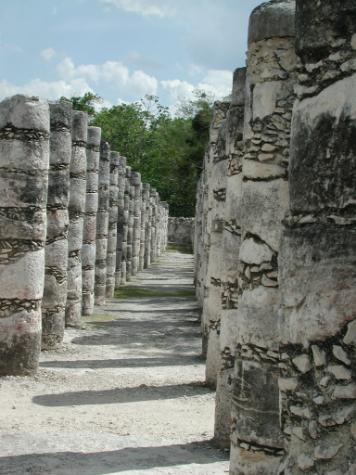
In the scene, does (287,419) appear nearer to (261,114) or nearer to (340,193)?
(340,193)

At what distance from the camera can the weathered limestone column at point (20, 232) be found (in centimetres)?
831

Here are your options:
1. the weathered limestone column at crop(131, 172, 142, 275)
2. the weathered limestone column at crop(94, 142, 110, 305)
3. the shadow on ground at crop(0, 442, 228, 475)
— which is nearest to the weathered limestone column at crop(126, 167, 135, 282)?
the weathered limestone column at crop(131, 172, 142, 275)

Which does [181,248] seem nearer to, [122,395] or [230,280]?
[122,395]

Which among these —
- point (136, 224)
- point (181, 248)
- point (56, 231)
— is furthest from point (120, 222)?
point (181, 248)

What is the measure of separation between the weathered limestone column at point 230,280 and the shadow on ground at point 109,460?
0.92 ft

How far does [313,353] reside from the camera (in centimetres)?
202

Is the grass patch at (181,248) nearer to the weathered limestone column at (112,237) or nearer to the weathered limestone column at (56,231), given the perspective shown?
the weathered limestone column at (112,237)

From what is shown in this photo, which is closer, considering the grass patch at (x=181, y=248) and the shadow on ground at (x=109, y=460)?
the shadow on ground at (x=109, y=460)

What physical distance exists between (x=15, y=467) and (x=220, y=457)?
5.09 feet

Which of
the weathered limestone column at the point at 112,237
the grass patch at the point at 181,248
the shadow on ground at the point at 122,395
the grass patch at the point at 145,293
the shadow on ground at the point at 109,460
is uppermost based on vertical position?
the weathered limestone column at the point at 112,237

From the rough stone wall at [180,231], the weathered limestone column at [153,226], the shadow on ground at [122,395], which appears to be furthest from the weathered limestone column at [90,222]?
the rough stone wall at [180,231]

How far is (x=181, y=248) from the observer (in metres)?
44.9

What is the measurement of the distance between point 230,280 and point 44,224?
304 cm

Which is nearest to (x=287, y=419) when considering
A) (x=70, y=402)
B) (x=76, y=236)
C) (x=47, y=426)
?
(x=47, y=426)
